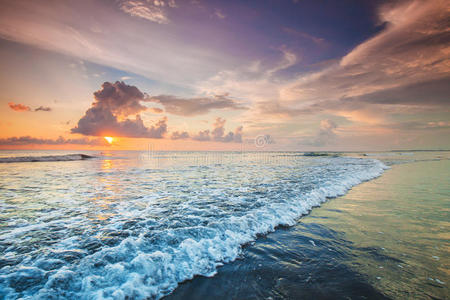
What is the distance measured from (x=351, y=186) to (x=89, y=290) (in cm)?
1677

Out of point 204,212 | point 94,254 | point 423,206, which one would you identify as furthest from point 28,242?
point 423,206

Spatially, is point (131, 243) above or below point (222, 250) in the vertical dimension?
above

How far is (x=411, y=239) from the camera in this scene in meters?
5.89

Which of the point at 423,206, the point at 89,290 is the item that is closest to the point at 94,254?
the point at 89,290

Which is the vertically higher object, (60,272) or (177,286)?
(60,272)

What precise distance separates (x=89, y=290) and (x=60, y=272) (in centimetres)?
93

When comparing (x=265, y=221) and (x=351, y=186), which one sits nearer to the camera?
(x=265, y=221)

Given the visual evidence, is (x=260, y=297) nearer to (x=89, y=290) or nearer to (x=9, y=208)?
(x=89, y=290)

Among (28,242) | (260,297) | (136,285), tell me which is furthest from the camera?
(28,242)

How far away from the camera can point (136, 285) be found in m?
3.88

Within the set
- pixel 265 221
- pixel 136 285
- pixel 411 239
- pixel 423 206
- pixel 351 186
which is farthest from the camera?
pixel 351 186

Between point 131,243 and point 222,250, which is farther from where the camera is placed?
point 222,250

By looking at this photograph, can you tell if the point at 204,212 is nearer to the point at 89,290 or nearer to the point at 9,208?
the point at 89,290

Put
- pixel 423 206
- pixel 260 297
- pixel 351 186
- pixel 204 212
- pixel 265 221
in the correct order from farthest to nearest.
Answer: pixel 351 186
pixel 423 206
pixel 204 212
pixel 265 221
pixel 260 297
